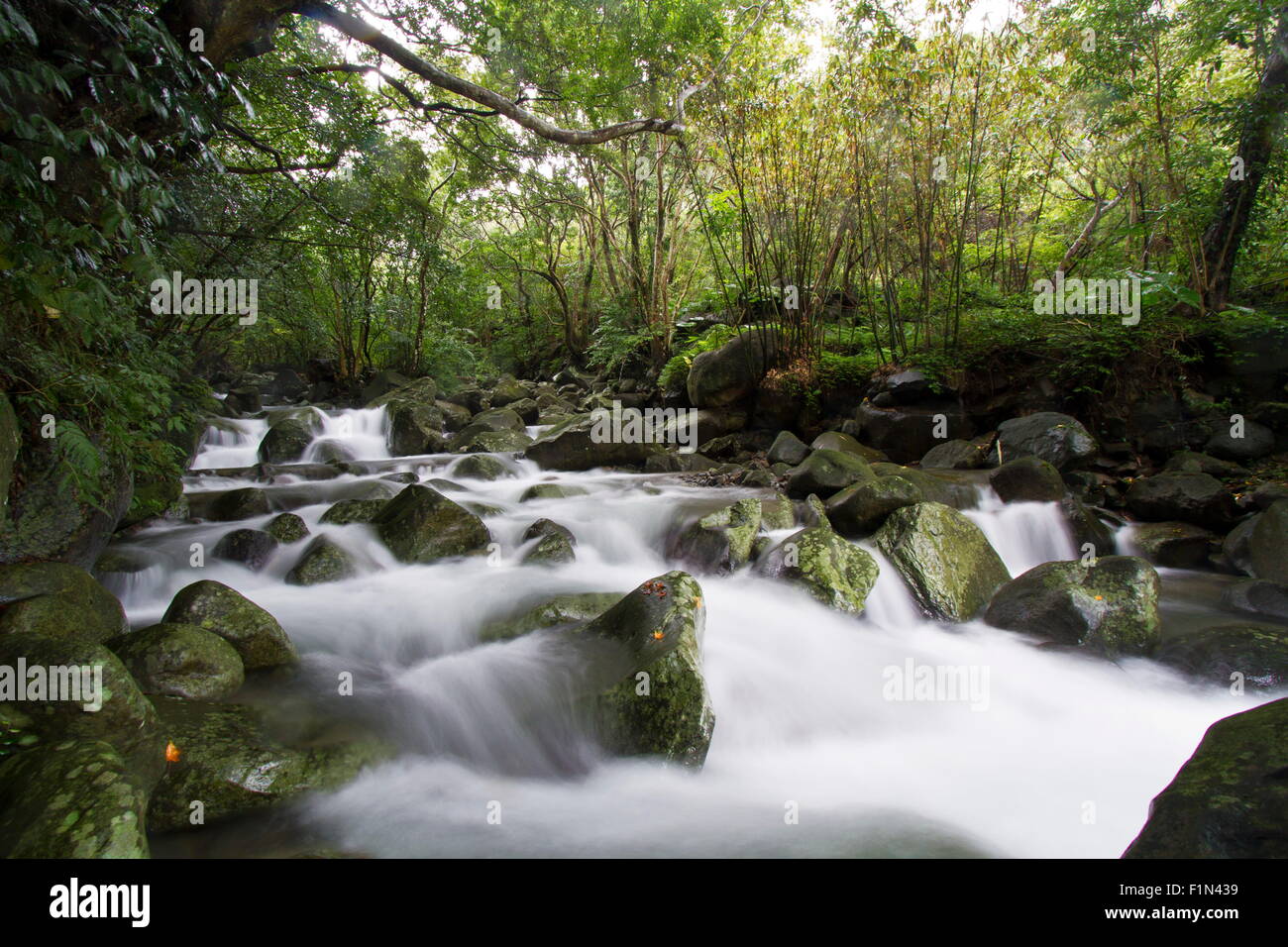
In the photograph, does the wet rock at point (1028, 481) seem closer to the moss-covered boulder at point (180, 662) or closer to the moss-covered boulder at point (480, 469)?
the moss-covered boulder at point (480, 469)

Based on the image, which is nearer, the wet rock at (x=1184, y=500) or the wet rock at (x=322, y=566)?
the wet rock at (x=322, y=566)

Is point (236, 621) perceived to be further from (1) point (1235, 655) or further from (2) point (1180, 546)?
(2) point (1180, 546)

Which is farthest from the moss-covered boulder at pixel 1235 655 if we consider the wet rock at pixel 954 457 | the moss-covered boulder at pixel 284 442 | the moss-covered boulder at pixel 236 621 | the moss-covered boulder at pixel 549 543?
the moss-covered boulder at pixel 284 442

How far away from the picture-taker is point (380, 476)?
8438mm

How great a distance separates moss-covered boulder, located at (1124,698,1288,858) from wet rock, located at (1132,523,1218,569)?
15.6 feet

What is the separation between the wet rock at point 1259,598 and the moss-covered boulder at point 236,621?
7.53 meters

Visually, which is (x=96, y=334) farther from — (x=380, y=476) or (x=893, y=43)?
(x=893, y=43)

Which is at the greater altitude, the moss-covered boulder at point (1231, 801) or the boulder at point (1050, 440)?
the boulder at point (1050, 440)

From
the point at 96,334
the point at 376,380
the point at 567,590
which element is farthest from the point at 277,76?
the point at 376,380

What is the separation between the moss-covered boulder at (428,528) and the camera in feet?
18.9

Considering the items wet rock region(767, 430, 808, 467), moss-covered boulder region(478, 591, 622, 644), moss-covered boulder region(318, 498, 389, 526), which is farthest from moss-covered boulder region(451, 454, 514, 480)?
moss-covered boulder region(478, 591, 622, 644)

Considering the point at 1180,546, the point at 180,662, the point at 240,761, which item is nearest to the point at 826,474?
the point at 1180,546

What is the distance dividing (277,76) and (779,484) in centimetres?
765
